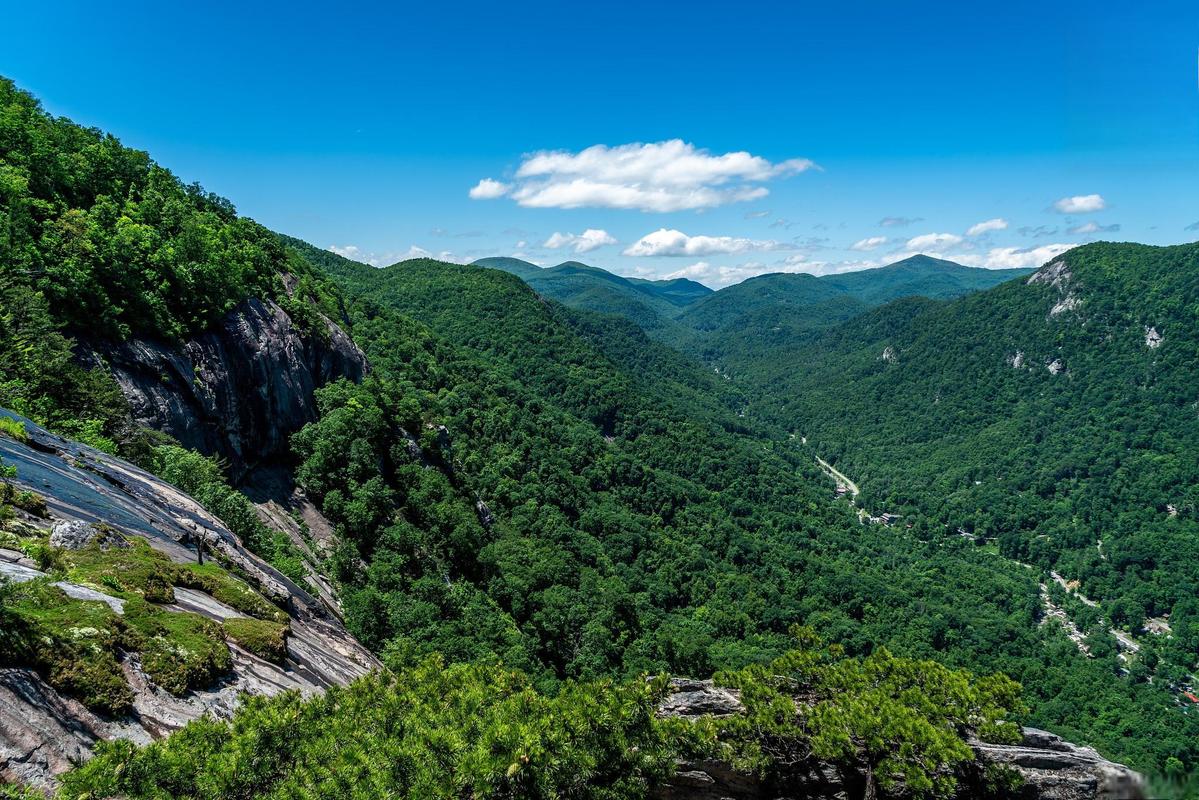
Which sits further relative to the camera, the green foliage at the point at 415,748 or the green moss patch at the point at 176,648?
the green moss patch at the point at 176,648

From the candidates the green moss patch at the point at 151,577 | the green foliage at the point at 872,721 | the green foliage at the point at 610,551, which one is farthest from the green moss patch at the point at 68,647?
the green foliage at the point at 610,551

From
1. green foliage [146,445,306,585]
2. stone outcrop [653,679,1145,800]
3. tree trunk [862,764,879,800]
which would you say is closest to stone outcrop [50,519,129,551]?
green foliage [146,445,306,585]

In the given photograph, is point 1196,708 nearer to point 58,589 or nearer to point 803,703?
point 803,703

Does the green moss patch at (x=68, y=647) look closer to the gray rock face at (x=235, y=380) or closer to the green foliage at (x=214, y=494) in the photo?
the green foliage at (x=214, y=494)

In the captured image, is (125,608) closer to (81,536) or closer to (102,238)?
(81,536)

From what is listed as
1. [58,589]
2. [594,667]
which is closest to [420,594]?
[594,667]

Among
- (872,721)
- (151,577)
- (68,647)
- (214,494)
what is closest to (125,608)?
(151,577)
